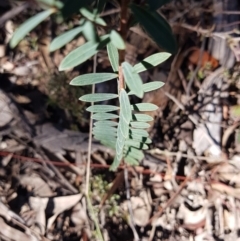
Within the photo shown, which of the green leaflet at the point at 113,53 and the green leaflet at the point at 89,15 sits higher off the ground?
the green leaflet at the point at 89,15

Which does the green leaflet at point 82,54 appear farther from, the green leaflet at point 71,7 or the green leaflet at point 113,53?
the green leaflet at point 113,53

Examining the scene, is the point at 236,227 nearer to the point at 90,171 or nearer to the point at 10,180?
the point at 90,171

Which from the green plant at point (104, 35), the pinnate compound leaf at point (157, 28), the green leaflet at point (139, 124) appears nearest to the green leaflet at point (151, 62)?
the green plant at point (104, 35)

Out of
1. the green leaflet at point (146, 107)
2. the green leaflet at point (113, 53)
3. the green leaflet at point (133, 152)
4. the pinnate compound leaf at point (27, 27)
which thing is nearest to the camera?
the pinnate compound leaf at point (27, 27)

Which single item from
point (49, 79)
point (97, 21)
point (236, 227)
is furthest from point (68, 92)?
point (97, 21)

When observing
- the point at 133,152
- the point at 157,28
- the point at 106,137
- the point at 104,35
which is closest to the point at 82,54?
the point at 104,35

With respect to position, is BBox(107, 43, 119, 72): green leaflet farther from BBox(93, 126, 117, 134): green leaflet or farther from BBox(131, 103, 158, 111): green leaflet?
BBox(93, 126, 117, 134): green leaflet

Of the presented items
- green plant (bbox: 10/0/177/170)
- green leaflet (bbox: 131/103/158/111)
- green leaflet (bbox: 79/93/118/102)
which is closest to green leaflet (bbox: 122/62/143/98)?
green plant (bbox: 10/0/177/170)
